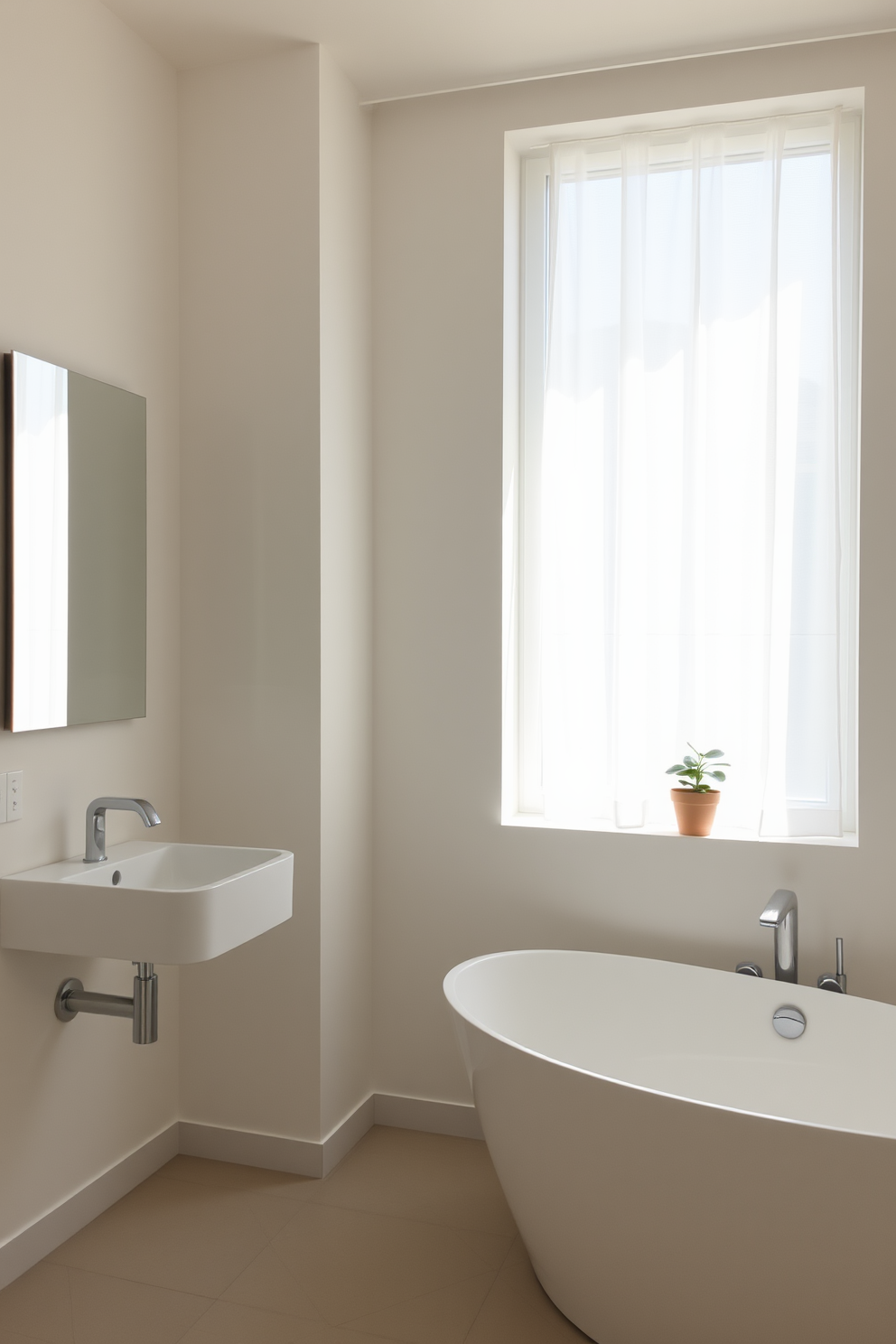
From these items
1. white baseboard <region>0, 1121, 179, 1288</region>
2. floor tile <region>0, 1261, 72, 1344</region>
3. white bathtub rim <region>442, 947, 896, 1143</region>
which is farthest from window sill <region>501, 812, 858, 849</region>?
floor tile <region>0, 1261, 72, 1344</region>

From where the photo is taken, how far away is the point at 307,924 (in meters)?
2.79

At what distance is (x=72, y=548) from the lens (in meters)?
2.43

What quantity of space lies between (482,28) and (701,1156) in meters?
2.64

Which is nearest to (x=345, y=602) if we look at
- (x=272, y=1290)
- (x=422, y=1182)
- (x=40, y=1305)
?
(x=422, y=1182)

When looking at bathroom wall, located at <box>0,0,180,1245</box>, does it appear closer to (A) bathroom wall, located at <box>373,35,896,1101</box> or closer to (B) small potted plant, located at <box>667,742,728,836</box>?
(A) bathroom wall, located at <box>373,35,896,1101</box>

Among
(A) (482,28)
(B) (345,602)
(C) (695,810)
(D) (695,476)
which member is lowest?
(C) (695,810)

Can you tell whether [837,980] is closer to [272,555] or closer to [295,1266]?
[295,1266]

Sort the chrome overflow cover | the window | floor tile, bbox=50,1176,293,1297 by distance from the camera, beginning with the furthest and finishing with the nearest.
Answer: the window
the chrome overflow cover
floor tile, bbox=50,1176,293,1297

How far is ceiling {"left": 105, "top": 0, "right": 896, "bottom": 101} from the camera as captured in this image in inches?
99.9

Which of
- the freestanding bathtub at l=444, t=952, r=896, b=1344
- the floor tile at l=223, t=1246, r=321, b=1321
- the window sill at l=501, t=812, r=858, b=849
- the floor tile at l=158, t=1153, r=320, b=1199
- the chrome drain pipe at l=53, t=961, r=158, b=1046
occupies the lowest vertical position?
the floor tile at l=158, t=1153, r=320, b=1199

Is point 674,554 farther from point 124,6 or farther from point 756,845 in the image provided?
point 124,6

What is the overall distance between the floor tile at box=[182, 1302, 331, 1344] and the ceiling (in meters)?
3.01

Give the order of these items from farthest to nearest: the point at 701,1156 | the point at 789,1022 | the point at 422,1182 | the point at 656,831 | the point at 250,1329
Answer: the point at 656,831 → the point at 422,1182 → the point at 789,1022 → the point at 250,1329 → the point at 701,1156

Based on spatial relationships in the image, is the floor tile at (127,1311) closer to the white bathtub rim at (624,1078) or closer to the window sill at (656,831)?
the white bathtub rim at (624,1078)
